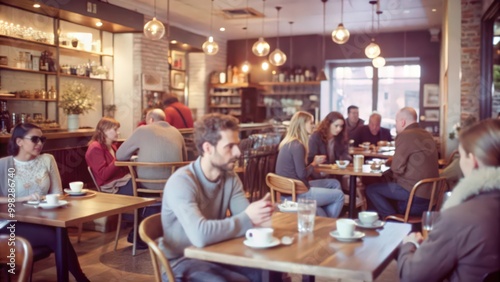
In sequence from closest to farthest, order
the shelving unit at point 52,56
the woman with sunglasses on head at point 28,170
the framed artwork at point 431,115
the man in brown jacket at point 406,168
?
the woman with sunglasses on head at point 28,170
the man in brown jacket at point 406,168
the shelving unit at point 52,56
the framed artwork at point 431,115

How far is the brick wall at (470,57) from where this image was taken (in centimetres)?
700

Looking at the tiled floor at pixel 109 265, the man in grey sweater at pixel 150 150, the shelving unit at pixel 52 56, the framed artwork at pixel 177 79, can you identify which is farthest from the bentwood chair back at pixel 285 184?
the framed artwork at pixel 177 79

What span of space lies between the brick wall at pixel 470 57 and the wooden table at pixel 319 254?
17.1 feet

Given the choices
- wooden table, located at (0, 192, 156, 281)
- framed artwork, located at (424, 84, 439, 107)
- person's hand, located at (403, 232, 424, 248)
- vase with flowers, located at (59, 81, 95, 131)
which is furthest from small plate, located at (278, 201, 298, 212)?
framed artwork, located at (424, 84, 439, 107)

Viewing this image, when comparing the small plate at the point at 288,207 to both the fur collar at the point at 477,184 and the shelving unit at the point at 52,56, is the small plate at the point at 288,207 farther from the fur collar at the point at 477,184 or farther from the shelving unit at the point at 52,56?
the shelving unit at the point at 52,56

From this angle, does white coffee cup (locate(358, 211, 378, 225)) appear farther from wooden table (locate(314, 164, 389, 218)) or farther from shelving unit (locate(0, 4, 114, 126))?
shelving unit (locate(0, 4, 114, 126))

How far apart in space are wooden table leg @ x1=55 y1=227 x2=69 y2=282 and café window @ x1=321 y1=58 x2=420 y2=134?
1006 centimetres

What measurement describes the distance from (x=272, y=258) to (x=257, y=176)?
4.51 meters

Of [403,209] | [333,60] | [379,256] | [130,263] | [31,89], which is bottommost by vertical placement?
[130,263]

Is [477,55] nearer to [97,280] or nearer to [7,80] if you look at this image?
[97,280]

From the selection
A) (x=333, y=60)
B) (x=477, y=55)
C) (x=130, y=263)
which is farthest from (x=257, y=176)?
(x=333, y=60)

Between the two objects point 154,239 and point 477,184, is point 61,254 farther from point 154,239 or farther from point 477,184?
point 477,184

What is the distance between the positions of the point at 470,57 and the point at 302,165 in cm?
372

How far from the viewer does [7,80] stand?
7.49m
